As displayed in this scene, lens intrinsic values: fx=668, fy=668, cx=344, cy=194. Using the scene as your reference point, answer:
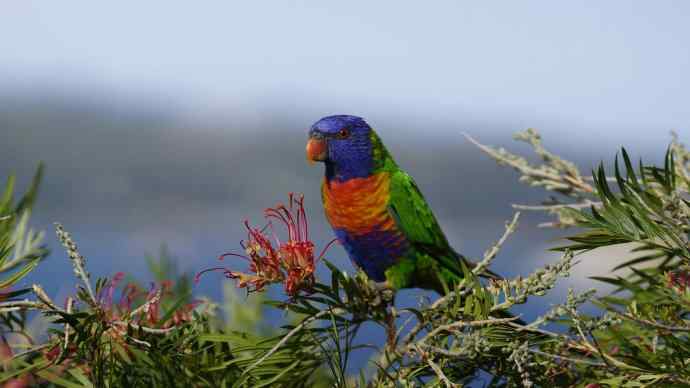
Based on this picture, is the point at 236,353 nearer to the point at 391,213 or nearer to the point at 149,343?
the point at 149,343

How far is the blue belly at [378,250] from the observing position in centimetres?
219

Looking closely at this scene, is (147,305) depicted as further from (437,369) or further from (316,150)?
(316,150)

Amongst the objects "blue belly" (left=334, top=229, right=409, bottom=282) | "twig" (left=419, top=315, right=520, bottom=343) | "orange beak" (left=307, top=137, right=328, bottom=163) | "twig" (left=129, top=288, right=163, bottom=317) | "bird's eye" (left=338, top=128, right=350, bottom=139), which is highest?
"bird's eye" (left=338, top=128, right=350, bottom=139)

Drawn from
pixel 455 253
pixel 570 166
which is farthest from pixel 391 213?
pixel 570 166

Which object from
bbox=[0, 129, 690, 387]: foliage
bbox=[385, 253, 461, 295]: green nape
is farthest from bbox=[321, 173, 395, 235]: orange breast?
bbox=[0, 129, 690, 387]: foliage

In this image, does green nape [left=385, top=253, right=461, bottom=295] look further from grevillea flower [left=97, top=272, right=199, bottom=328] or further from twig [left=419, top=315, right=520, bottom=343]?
twig [left=419, top=315, right=520, bottom=343]

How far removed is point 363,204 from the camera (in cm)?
229

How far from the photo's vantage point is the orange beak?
2.20 m

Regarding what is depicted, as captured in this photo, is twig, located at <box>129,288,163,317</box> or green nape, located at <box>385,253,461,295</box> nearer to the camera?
twig, located at <box>129,288,163,317</box>

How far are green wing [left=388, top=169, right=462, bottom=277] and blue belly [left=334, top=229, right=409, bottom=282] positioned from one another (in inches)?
1.7

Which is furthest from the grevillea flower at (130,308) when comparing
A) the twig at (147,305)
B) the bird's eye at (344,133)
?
the bird's eye at (344,133)

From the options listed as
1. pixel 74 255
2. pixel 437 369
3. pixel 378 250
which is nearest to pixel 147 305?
pixel 74 255

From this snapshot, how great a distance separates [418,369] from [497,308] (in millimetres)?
177

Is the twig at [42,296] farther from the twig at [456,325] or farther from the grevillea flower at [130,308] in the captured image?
the twig at [456,325]
